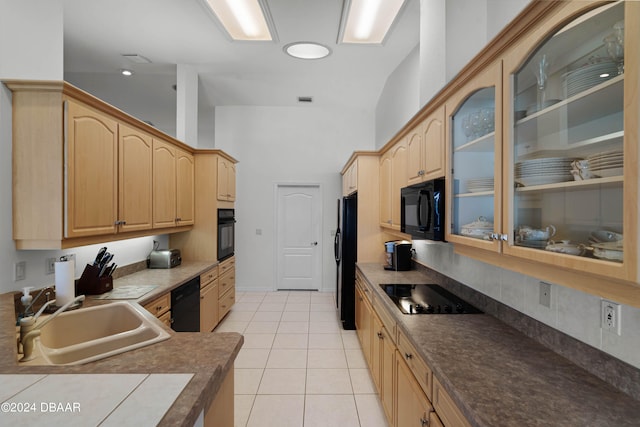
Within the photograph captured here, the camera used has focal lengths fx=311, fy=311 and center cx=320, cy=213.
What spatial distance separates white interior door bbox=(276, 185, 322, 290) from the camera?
18.6 feet

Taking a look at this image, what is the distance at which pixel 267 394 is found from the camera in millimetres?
2535

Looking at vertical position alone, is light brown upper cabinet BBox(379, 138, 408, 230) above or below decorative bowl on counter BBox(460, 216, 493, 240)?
above

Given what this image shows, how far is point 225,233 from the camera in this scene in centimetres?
424

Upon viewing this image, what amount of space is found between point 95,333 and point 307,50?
3293 millimetres

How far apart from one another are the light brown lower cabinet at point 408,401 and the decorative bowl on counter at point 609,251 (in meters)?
0.90

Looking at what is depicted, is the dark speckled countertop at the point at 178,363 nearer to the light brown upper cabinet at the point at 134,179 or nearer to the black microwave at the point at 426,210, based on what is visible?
the light brown upper cabinet at the point at 134,179

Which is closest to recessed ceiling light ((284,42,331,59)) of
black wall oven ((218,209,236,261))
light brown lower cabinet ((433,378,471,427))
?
black wall oven ((218,209,236,261))

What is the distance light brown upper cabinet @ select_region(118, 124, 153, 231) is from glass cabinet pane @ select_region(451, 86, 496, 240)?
98.7 inches

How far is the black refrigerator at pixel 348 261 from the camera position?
151 inches

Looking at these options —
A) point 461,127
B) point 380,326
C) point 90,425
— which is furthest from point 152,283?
point 461,127

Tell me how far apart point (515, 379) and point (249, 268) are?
4.90m

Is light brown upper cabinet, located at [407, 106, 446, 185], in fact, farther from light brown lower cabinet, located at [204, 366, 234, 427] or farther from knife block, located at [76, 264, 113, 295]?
knife block, located at [76, 264, 113, 295]

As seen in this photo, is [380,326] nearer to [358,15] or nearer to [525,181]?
[525,181]

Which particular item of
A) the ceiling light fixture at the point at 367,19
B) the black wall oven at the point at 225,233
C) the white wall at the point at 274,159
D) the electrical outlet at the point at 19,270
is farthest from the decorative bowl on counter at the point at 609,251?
the white wall at the point at 274,159
